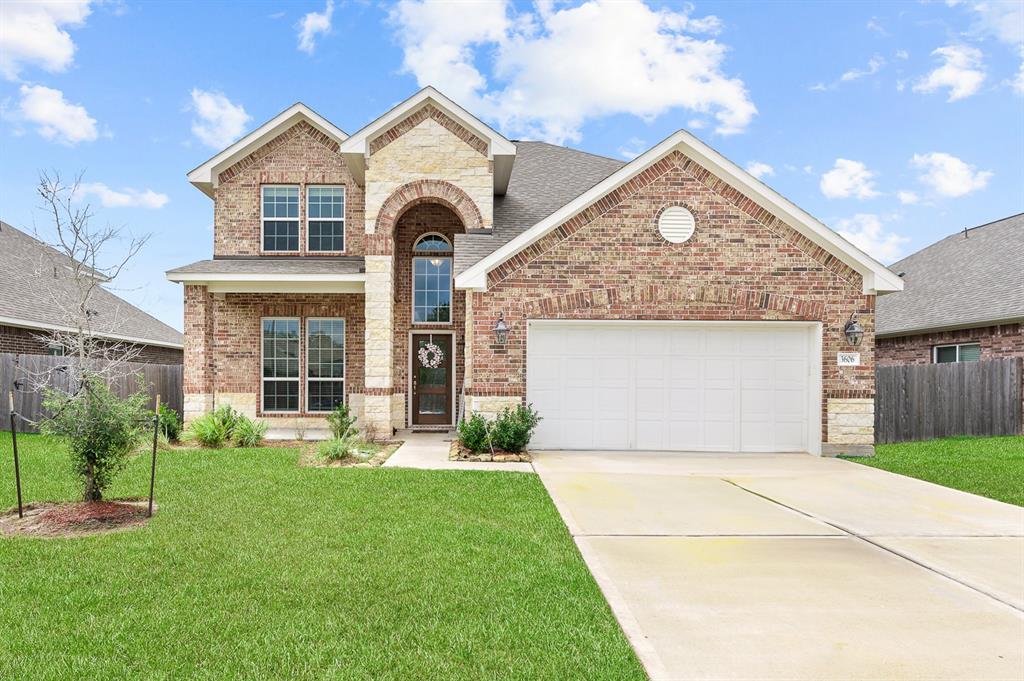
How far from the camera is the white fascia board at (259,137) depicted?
15.7 m

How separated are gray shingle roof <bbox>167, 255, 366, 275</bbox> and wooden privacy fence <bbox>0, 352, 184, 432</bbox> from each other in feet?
11.3

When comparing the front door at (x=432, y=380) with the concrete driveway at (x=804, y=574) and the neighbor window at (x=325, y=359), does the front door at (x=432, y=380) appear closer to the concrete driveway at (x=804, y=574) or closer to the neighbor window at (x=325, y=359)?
the neighbor window at (x=325, y=359)

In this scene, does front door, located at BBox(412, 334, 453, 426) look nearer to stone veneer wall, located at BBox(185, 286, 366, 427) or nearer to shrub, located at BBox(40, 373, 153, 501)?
stone veneer wall, located at BBox(185, 286, 366, 427)

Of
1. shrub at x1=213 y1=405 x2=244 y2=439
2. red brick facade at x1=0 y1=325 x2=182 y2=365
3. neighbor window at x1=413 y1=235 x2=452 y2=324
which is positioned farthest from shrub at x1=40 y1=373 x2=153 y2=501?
red brick facade at x1=0 y1=325 x2=182 y2=365

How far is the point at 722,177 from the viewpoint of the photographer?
12320 mm

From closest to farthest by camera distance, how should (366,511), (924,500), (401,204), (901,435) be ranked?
(366,511) < (924,500) < (401,204) < (901,435)

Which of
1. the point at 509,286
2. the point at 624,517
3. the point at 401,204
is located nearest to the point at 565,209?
the point at 509,286

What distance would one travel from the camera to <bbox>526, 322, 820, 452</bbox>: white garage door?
41.5 feet

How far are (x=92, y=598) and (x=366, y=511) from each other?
2.95 m

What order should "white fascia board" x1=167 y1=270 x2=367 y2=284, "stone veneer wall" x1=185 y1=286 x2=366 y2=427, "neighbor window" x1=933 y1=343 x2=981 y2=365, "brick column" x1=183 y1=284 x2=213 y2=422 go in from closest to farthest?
"white fascia board" x1=167 y1=270 x2=367 y2=284, "brick column" x1=183 y1=284 x2=213 y2=422, "stone veneer wall" x1=185 y1=286 x2=366 y2=427, "neighbor window" x1=933 y1=343 x2=981 y2=365

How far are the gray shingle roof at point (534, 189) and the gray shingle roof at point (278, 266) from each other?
313cm

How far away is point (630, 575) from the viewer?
213 inches

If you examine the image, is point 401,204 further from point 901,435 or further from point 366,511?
point 901,435

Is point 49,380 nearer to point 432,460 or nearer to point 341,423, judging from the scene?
point 341,423
